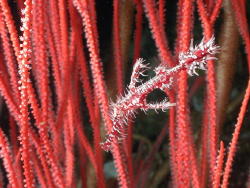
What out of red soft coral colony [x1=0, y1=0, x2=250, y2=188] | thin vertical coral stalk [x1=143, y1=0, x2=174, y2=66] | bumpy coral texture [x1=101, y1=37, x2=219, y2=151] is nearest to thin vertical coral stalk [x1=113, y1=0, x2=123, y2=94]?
red soft coral colony [x1=0, y1=0, x2=250, y2=188]

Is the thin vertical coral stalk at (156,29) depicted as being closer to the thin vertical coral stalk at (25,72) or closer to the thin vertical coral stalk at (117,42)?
the thin vertical coral stalk at (117,42)

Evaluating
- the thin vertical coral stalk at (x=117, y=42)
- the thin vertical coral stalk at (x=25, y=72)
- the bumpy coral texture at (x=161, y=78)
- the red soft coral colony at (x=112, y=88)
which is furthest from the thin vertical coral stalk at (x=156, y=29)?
the thin vertical coral stalk at (x=25, y=72)


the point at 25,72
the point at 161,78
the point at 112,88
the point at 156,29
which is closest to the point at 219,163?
the point at 161,78

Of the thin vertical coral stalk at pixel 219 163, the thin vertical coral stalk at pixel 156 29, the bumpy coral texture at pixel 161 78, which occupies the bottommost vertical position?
the thin vertical coral stalk at pixel 219 163

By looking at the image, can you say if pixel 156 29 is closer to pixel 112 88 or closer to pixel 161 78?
pixel 161 78

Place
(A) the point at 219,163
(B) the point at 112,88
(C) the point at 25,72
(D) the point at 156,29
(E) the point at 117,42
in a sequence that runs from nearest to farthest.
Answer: (C) the point at 25,72 → (A) the point at 219,163 → (D) the point at 156,29 → (E) the point at 117,42 → (B) the point at 112,88

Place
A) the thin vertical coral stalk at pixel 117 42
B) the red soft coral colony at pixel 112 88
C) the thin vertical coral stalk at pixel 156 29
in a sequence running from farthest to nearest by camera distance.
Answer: the thin vertical coral stalk at pixel 117 42 → the thin vertical coral stalk at pixel 156 29 → the red soft coral colony at pixel 112 88

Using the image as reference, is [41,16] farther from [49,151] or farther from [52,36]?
[49,151]

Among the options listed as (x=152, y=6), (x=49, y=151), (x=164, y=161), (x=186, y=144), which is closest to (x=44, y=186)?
(x=49, y=151)
